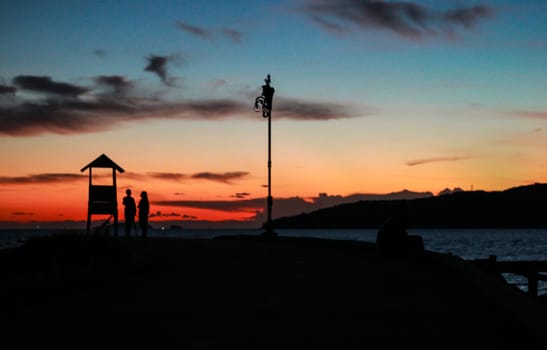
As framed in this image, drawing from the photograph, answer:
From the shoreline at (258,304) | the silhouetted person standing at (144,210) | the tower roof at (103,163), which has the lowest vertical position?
the shoreline at (258,304)

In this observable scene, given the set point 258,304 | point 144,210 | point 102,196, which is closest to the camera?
point 258,304

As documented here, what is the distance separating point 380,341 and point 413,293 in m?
5.33

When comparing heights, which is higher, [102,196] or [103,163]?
[103,163]

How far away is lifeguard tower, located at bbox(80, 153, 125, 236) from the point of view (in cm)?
3450

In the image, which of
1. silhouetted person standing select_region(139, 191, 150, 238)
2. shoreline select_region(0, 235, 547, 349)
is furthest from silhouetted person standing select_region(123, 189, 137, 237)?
shoreline select_region(0, 235, 547, 349)

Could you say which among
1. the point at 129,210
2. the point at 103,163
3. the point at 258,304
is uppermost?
the point at 103,163

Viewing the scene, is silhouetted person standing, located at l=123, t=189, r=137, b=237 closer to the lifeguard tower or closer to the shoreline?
the lifeguard tower

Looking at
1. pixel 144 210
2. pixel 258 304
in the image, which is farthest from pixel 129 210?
pixel 258 304

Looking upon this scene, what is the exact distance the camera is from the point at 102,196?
114 ft

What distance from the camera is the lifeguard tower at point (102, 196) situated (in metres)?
34.5

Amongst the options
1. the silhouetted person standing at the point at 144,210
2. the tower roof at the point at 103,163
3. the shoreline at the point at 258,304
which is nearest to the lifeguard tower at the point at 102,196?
the tower roof at the point at 103,163

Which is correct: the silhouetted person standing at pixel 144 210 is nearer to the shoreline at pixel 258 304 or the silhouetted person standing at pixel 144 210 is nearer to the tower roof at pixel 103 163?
the tower roof at pixel 103 163

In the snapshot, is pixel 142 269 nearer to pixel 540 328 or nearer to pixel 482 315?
pixel 482 315

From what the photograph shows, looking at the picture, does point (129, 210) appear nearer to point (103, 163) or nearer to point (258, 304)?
point (103, 163)
